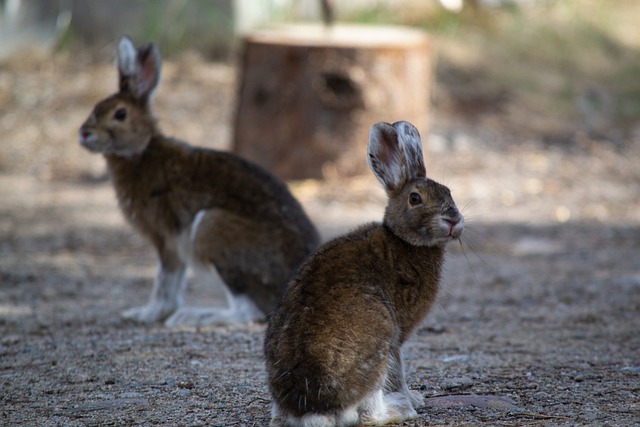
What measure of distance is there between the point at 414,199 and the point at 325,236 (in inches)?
172

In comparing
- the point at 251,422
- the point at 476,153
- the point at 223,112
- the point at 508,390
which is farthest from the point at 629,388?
the point at 223,112

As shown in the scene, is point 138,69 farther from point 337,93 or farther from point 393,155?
point 337,93

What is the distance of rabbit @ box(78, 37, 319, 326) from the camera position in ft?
20.1

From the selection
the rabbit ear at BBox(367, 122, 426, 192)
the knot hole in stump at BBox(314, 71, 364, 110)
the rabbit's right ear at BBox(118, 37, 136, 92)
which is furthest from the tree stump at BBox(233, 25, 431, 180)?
the rabbit ear at BBox(367, 122, 426, 192)

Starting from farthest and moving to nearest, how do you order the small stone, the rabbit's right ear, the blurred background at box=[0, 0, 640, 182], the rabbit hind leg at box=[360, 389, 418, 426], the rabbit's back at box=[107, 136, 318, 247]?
the blurred background at box=[0, 0, 640, 182] < the rabbit's right ear < the rabbit's back at box=[107, 136, 318, 247] < the small stone < the rabbit hind leg at box=[360, 389, 418, 426]

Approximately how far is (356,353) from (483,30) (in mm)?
11862

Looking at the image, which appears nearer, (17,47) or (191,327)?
(191,327)

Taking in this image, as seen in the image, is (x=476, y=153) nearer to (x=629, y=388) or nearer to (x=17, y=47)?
(x=17, y=47)

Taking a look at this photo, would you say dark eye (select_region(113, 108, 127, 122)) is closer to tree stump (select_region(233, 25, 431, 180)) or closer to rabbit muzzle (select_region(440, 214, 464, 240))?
rabbit muzzle (select_region(440, 214, 464, 240))

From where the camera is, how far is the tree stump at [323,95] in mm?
10258

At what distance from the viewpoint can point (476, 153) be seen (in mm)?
12102

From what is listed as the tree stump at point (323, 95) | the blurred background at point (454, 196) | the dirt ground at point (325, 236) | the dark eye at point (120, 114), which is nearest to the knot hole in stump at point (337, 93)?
the tree stump at point (323, 95)

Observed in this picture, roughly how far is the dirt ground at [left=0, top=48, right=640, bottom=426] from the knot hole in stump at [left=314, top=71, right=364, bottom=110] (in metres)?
0.87

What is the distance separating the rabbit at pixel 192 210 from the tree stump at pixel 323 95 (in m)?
3.52
